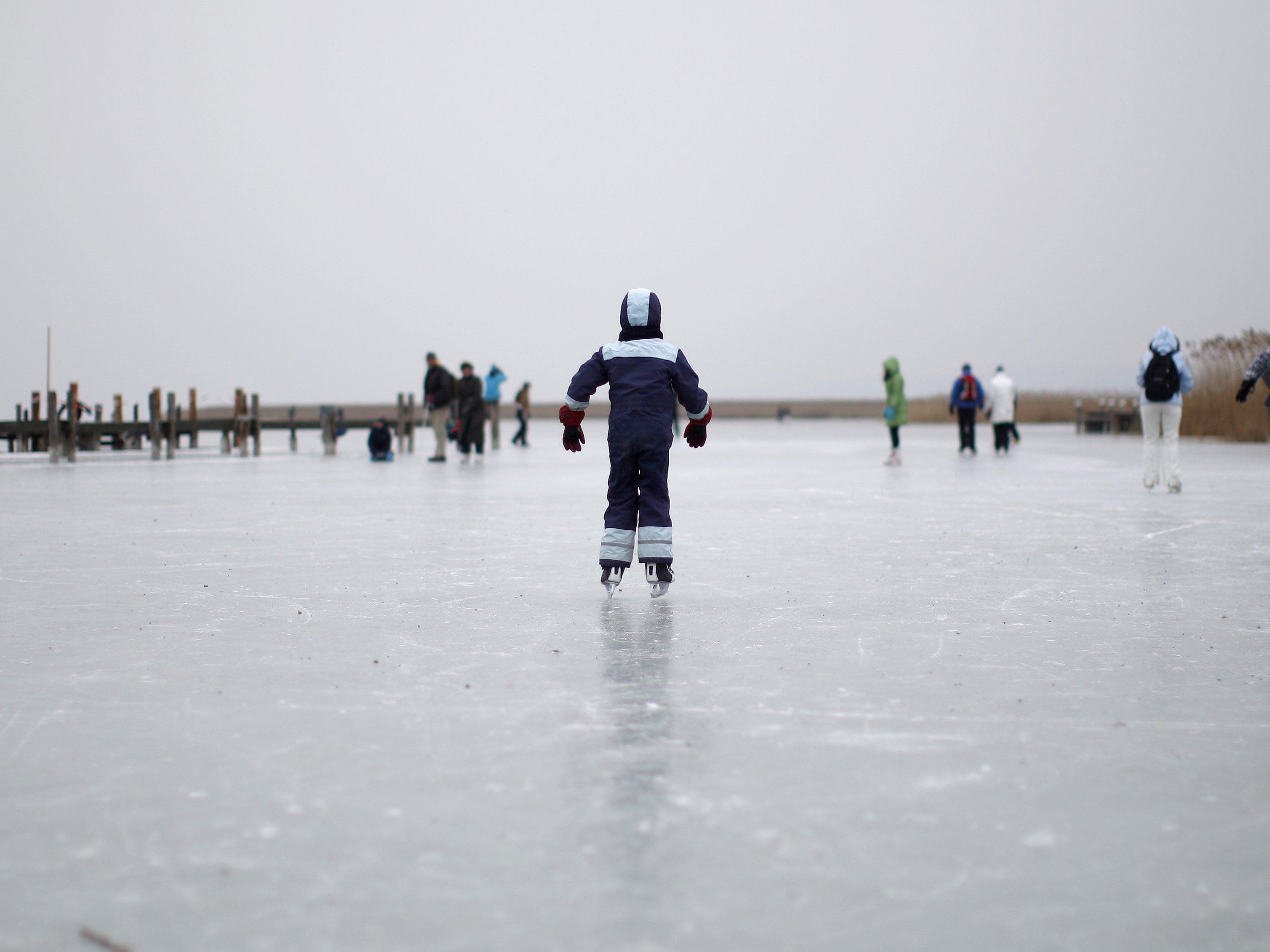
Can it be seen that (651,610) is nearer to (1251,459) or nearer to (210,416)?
(1251,459)

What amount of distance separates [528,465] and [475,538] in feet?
37.7

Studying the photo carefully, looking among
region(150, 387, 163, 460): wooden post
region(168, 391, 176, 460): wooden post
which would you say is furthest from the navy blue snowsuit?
region(168, 391, 176, 460): wooden post

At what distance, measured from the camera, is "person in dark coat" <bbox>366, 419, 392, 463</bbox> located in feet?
73.0

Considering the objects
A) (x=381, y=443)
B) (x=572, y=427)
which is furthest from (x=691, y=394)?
(x=381, y=443)

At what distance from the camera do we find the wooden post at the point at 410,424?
2623 cm

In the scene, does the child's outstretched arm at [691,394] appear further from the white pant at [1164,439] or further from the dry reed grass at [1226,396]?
the dry reed grass at [1226,396]

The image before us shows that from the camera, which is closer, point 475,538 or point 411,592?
point 411,592

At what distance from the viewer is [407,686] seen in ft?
13.7

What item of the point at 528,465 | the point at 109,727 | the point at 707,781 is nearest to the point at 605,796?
the point at 707,781

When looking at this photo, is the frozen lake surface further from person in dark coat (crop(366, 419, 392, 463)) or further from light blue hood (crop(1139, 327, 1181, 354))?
person in dark coat (crop(366, 419, 392, 463))

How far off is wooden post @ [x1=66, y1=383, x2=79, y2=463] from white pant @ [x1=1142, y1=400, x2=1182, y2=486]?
60.0 ft

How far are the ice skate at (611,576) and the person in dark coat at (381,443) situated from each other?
53.9ft

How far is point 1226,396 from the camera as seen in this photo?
26578mm

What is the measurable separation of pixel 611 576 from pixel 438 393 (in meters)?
15.3
